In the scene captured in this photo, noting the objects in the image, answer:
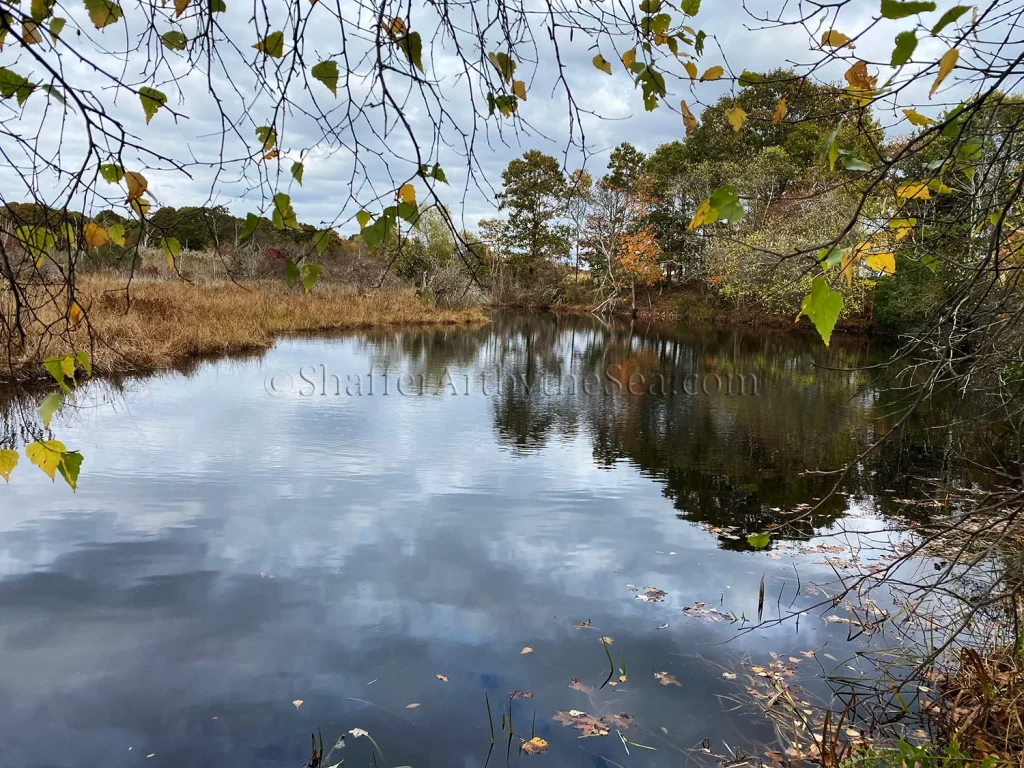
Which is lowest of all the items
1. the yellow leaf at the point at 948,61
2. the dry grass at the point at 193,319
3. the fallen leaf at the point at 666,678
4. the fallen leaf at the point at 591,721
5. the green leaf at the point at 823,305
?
the fallen leaf at the point at 591,721

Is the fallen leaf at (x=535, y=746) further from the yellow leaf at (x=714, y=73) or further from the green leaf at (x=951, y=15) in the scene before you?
the green leaf at (x=951, y=15)

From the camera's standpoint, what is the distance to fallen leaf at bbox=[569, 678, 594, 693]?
3.78 m

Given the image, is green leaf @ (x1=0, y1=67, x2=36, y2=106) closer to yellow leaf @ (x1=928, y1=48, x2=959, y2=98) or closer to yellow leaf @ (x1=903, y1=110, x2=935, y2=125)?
yellow leaf @ (x1=928, y1=48, x2=959, y2=98)

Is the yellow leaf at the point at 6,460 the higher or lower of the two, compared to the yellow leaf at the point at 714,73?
lower

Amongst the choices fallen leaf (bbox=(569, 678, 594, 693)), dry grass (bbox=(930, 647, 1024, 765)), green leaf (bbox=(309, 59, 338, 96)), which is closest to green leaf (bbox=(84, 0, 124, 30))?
green leaf (bbox=(309, 59, 338, 96))

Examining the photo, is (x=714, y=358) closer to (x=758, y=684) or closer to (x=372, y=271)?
(x=758, y=684)

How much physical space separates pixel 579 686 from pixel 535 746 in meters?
0.54

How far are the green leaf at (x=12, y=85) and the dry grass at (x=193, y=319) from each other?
14.4 feet

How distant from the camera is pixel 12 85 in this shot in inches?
58.6

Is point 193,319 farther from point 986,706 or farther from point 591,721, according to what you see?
point 986,706

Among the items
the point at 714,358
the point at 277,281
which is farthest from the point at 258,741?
the point at 277,281

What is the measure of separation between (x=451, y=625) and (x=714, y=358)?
16178 mm

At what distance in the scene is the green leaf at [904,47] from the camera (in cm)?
127

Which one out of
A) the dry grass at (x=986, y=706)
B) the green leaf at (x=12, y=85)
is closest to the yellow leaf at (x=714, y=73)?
the green leaf at (x=12, y=85)
